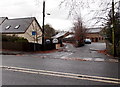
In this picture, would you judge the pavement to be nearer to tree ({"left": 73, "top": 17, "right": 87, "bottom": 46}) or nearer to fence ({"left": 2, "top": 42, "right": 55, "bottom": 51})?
fence ({"left": 2, "top": 42, "right": 55, "bottom": 51})

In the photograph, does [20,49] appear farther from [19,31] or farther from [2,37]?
[19,31]

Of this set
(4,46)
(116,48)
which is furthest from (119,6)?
(4,46)

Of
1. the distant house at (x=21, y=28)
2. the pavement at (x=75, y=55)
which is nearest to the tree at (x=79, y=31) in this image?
the distant house at (x=21, y=28)

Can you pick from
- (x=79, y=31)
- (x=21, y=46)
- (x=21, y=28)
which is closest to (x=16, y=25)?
(x=21, y=28)

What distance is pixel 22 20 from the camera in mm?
35281

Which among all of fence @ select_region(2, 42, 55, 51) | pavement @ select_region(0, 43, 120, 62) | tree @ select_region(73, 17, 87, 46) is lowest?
pavement @ select_region(0, 43, 120, 62)

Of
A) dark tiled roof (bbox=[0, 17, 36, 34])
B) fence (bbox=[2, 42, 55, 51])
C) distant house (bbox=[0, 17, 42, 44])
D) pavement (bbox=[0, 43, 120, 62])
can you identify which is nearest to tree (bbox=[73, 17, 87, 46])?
distant house (bbox=[0, 17, 42, 44])

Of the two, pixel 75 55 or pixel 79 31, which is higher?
pixel 79 31

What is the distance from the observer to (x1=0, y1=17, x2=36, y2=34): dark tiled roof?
31402mm

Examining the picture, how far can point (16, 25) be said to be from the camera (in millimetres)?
33500

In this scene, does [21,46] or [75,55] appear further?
[21,46]

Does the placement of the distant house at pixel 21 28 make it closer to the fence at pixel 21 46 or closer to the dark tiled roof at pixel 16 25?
the dark tiled roof at pixel 16 25

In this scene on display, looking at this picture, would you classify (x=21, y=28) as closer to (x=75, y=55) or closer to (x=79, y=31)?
(x=79, y=31)

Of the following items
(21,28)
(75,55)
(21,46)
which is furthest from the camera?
(21,28)
